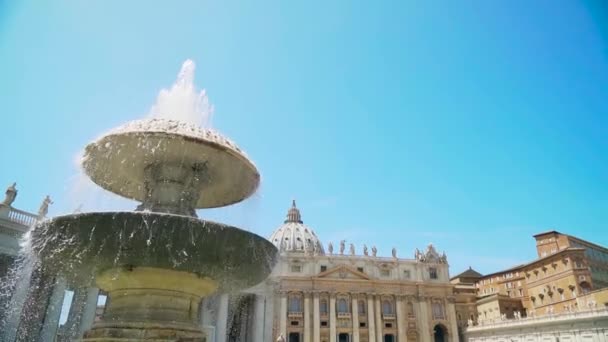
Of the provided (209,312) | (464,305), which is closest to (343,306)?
(464,305)

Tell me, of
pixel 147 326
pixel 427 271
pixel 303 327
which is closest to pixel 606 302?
pixel 427 271

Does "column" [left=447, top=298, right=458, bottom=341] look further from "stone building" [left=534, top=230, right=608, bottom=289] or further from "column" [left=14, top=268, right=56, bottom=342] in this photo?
"column" [left=14, top=268, right=56, bottom=342]

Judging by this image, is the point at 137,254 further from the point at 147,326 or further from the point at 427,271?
the point at 427,271

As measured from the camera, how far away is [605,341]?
3094cm

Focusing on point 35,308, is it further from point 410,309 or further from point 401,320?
point 410,309

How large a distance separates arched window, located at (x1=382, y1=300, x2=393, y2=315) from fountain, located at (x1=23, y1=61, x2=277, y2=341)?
53.4 meters

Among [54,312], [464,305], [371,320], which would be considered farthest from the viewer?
[464,305]

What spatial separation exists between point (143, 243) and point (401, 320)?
56089 mm

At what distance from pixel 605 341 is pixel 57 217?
37498 mm

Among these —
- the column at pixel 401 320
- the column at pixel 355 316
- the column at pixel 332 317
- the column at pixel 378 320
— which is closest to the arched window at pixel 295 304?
the column at pixel 332 317

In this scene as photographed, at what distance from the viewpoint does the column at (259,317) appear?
4291 centimetres

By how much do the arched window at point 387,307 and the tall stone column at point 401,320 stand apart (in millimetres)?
1092

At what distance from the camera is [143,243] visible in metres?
5.99

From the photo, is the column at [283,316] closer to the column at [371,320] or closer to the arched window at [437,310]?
the column at [371,320]
